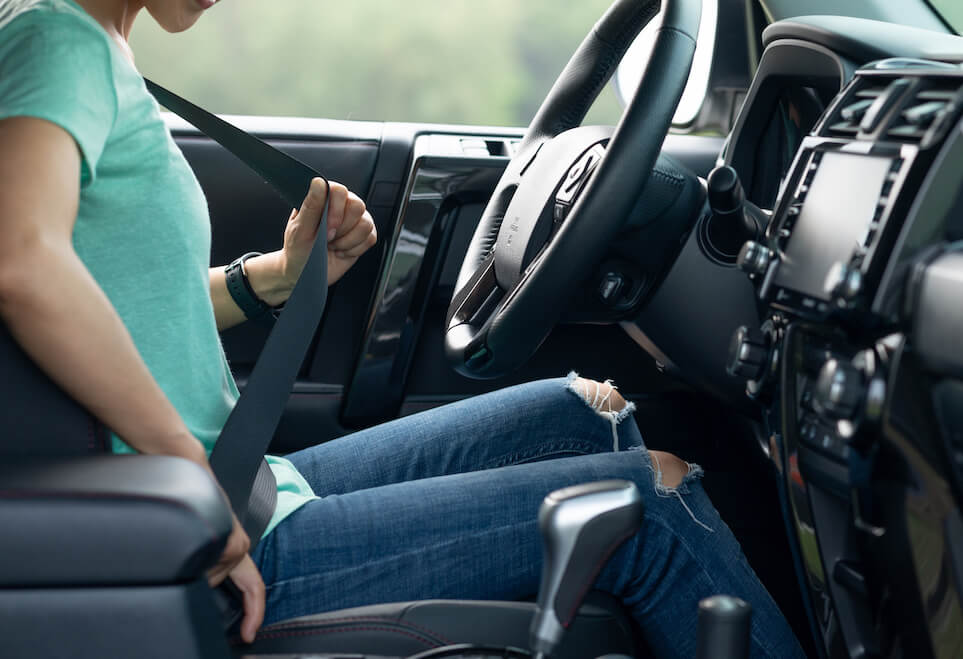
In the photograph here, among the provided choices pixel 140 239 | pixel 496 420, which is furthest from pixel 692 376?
pixel 140 239

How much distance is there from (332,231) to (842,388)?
1.84 feet

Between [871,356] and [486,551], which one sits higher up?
[871,356]

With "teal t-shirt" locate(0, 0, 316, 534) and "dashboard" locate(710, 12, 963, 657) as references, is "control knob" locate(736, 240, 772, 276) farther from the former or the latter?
"teal t-shirt" locate(0, 0, 316, 534)

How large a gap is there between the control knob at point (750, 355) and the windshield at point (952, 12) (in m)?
0.71

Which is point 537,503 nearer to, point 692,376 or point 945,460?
point 945,460

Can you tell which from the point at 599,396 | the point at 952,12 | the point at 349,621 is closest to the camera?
the point at 349,621

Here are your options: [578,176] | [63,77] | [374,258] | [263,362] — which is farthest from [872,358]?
[374,258]

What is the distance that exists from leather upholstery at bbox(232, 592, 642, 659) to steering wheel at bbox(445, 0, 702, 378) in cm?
29

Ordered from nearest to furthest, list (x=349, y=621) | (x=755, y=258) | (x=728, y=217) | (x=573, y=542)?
(x=573, y=542) < (x=349, y=621) < (x=755, y=258) < (x=728, y=217)

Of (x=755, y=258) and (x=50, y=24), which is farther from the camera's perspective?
(x=755, y=258)

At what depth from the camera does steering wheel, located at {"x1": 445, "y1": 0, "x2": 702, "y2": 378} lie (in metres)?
0.98

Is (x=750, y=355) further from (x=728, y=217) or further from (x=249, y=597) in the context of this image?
(x=249, y=597)

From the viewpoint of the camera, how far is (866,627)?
2.90ft

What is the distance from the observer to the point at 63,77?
2.47ft
